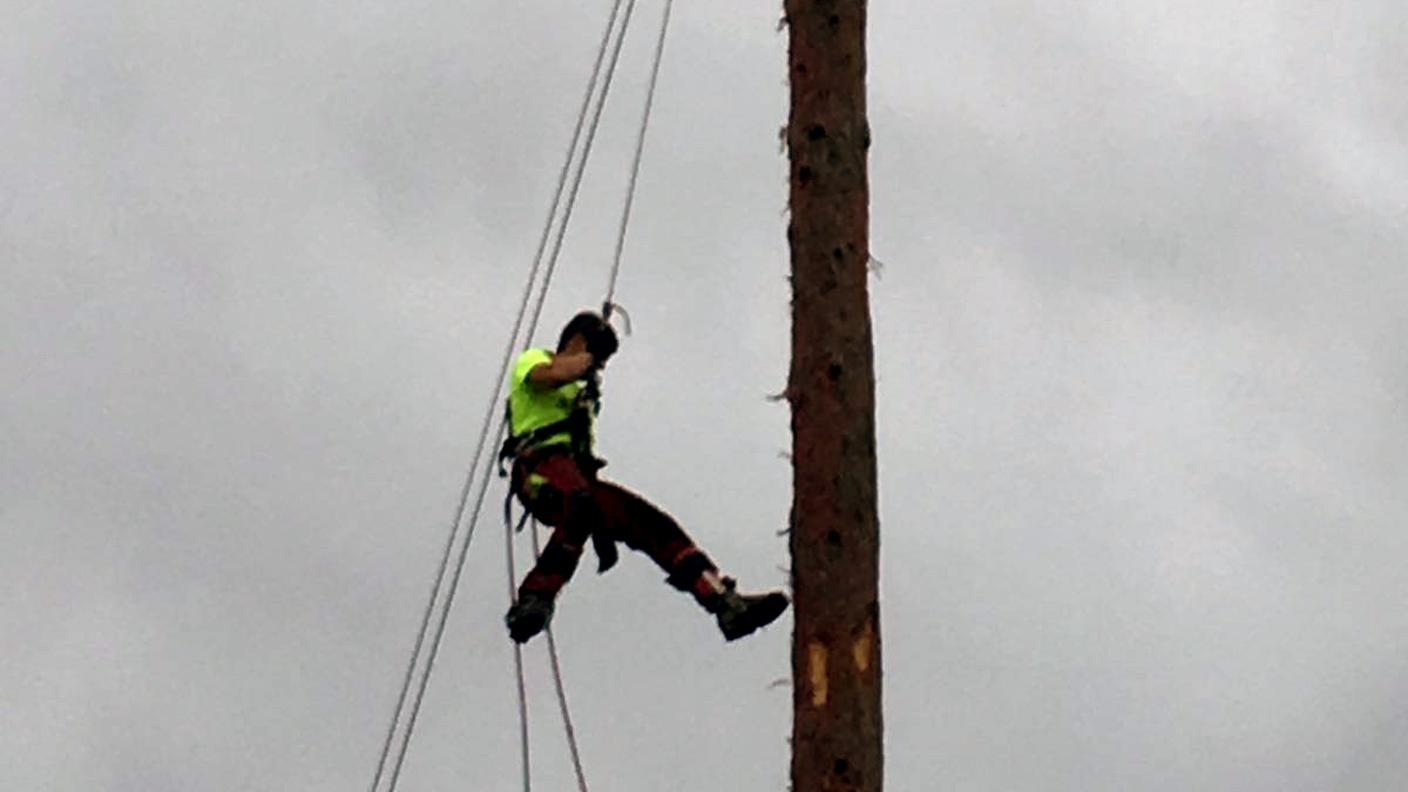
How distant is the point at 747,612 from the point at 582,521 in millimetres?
976

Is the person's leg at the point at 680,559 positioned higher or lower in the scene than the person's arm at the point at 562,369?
lower

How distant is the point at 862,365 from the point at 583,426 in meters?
2.42

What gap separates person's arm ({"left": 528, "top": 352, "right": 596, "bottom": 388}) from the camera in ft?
32.4

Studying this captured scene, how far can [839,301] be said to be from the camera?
318 inches

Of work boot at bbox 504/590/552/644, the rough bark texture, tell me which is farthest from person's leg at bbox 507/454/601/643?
the rough bark texture

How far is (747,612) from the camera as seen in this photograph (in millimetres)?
9336

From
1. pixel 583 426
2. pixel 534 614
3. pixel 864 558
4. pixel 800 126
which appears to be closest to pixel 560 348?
pixel 583 426

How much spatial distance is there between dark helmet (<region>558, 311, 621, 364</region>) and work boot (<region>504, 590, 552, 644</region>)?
96 cm

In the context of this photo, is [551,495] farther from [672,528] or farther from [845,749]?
[845,749]

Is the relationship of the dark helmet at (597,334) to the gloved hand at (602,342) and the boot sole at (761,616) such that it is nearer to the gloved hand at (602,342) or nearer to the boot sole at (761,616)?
the gloved hand at (602,342)

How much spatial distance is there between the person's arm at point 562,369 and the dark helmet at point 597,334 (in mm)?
51

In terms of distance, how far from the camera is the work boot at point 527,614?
988cm

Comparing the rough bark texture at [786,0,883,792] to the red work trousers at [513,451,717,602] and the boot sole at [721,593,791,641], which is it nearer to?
the boot sole at [721,593,791,641]

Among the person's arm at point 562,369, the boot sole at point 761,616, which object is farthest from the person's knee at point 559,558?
the boot sole at point 761,616
